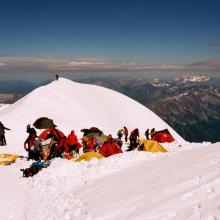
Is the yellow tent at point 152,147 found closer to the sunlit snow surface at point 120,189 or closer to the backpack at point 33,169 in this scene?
the sunlit snow surface at point 120,189

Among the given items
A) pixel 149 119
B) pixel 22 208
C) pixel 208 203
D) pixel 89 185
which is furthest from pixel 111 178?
pixel 149 119

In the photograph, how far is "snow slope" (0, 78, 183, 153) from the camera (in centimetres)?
4389

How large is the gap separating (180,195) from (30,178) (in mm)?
11248

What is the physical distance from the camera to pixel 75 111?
177 feet

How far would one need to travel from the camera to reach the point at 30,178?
19734 millimetres


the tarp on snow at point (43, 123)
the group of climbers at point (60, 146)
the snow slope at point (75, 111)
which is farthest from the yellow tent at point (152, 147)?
the tarp on snow at point (43, 123)

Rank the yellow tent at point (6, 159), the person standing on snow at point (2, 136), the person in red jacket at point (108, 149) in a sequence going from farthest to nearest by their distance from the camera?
the person standing on snow at point (2, 136) < the yellow tent at point (6, 159) < the person in red jacket at point (108, 149)

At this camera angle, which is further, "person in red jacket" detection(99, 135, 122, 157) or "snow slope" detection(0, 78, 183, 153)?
"snow slope" detection(0, 78, 183, 153)

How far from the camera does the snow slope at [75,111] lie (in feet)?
144

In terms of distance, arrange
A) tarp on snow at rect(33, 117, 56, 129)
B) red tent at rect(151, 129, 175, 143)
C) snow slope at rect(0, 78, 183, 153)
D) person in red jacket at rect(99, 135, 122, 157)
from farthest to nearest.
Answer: snow slope at rect(0, 78, 183, 153) < tarp on snow at rect(33, 117, 56, 129) < red tent at rect(151, 129, 175, 143) < person in red jacket at rect(99, 135, 122, 157)

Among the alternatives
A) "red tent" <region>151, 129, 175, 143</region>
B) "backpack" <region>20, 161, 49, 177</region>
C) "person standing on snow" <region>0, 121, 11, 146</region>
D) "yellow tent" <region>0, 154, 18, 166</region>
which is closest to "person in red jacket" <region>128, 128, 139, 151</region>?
"red tent" <region>151, 129, 175, 143</region>

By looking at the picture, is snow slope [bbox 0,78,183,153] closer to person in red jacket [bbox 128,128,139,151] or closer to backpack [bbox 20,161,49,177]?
person in red jacket [bbox 128,128,139,151]

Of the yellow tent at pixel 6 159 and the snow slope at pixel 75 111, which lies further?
the snow slope at pixel 75 111

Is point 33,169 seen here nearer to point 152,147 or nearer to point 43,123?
point 152,147
